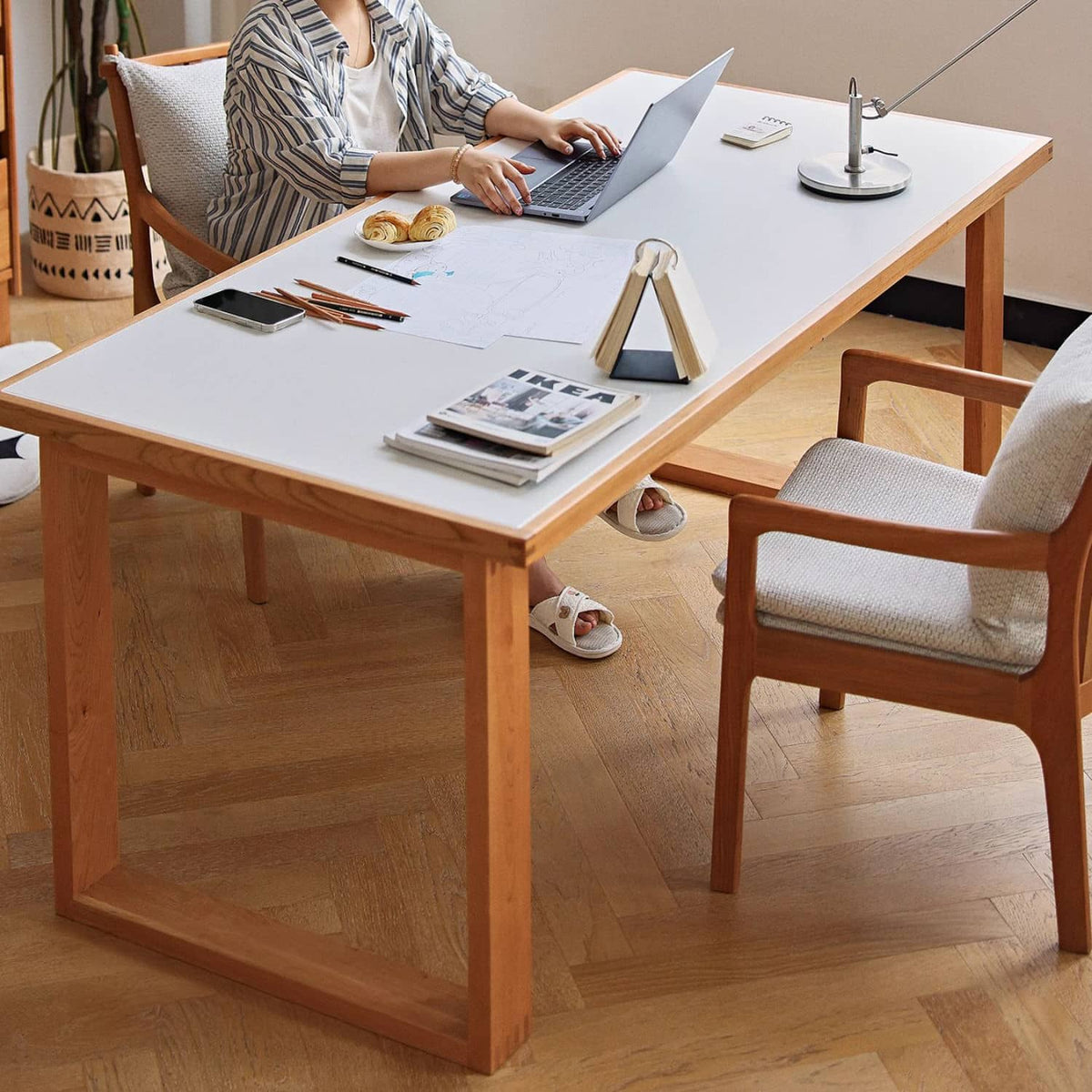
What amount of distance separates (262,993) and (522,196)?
3.95 feet

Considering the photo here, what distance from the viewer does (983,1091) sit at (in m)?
1.85

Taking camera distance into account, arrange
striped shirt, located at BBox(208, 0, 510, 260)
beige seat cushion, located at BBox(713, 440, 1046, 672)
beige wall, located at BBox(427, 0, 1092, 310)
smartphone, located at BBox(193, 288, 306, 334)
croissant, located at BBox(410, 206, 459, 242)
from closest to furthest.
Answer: beige seat cushion, located at BBox(713, 440, 1046, 672), smartphone, located at BBox(193, 288, 306, 334), croissant, located at BBox(410, 206, 459, 242), striped shirt, located at BBox(208, 0, 510, 260), beige wall, located at BBox(427, 0, 1092, 310)

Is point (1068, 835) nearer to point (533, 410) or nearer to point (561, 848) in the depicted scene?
point (561, 848)

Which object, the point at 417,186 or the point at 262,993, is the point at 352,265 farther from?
the point at 262,993

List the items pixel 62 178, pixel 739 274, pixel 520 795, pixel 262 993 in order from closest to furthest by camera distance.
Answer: pixel 520 795
pixel 262 993
pixel 739 274
pixel 62 178

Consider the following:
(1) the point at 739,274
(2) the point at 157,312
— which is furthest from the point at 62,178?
(1) the point at 739,274

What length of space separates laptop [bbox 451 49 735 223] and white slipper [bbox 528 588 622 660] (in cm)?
66

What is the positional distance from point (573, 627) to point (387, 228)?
0.76 meters

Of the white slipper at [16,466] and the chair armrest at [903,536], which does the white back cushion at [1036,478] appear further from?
the white slipper at [16,466]

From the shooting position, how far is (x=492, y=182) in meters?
2.39

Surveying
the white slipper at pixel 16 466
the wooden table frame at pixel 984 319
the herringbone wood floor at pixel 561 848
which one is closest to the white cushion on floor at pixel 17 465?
the white slipper at pixel 16 466

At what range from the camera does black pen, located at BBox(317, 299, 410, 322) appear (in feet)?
6.70

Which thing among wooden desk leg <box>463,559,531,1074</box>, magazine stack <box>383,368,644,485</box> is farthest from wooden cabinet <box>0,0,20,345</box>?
wooden desk leg <box>463,559,531,1074</box>

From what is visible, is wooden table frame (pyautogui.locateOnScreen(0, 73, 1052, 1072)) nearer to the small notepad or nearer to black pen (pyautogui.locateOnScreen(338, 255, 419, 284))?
black pen (pyautogui.locateOnScreen(338, 255, 419, 284))
